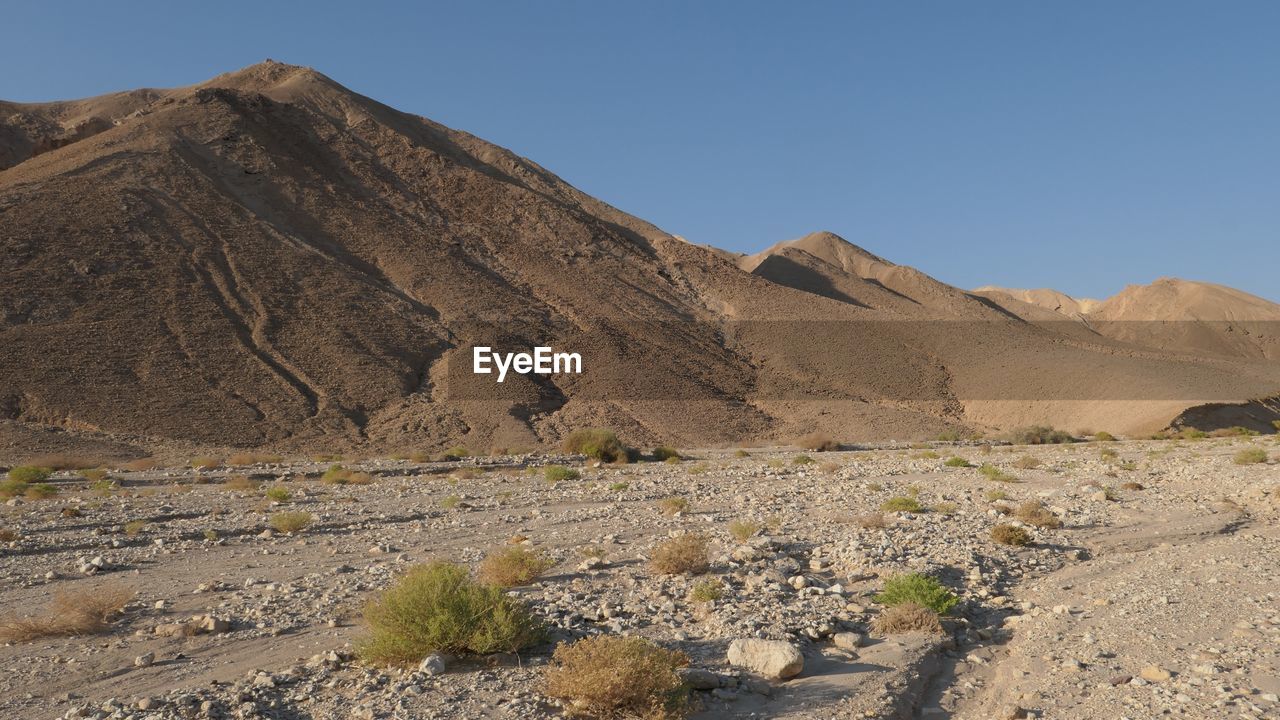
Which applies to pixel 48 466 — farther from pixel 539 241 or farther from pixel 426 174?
pixel 426 174

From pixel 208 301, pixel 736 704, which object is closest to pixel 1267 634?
pixel 736 704

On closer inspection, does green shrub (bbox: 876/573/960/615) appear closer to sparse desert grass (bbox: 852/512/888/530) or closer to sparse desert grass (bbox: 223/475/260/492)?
sparse desert grass (bbox: 852/512/888/530)

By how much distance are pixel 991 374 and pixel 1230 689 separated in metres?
65.1

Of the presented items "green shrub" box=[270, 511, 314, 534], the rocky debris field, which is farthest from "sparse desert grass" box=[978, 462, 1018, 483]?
"green shrub" box=[270, 511, 314, 534]

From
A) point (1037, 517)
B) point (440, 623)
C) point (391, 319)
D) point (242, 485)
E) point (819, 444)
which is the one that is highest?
point (391, 319)

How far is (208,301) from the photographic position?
5509 centimetres

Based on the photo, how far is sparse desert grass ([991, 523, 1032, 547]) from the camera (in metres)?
13.5

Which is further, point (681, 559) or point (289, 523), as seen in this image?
point (289, 523)

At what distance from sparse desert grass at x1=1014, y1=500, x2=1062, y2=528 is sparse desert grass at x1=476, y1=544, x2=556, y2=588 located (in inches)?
339

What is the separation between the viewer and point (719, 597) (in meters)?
9.84

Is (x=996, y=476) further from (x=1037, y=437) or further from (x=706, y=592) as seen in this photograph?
(x=1037, y=437)

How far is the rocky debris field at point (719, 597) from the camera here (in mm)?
7078

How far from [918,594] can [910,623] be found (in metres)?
0.57

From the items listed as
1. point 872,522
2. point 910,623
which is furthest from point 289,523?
point 910,623
